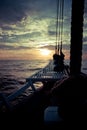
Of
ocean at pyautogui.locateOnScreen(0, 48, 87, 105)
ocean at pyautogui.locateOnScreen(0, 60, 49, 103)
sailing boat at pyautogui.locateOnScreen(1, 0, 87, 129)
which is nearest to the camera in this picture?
sailing boat at pyautogui.locateOnScreen(1, 0, 87, 129)

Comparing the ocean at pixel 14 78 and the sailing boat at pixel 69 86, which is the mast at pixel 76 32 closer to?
the sailing boat at pixel 69 86

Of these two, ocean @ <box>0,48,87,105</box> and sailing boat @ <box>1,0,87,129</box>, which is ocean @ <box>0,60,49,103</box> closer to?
ocean @ <box>0,48,87,105</box>

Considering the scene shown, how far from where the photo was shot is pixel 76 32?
6.18 metres

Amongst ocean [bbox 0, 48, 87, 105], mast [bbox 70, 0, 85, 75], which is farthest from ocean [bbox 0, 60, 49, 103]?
mast [bbox 70, 0, 85, 75]

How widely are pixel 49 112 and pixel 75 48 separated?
1.92m

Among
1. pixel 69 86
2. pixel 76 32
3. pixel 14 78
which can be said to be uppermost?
pixel 76 32

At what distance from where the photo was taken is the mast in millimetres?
6121

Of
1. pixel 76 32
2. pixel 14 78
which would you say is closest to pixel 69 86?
pixel 76 32

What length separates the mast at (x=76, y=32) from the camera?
20.1 ft

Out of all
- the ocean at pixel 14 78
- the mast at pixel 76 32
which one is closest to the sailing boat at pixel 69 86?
the mast at pixel 76 32

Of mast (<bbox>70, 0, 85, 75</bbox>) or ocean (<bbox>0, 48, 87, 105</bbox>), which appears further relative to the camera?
ocean (<bbox>0, 48, 87, 105</bbox>)

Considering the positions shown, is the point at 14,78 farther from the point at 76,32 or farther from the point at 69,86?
the point at 69,86

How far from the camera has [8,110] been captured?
8.24 m

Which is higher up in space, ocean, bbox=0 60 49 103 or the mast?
the mast
